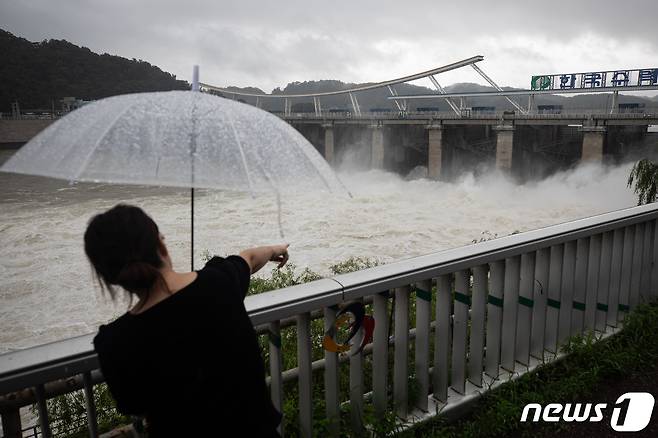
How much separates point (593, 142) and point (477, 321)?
26598mm

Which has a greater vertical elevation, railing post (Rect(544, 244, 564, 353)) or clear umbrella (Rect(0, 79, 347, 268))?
clear umbrella (Rect(0, 79, 347, 268))

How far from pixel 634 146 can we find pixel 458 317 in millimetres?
28590

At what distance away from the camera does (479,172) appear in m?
32.8

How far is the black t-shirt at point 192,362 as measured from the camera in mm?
1174

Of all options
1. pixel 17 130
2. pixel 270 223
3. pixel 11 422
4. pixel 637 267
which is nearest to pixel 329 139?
pixel 270 223

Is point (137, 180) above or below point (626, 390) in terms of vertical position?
above

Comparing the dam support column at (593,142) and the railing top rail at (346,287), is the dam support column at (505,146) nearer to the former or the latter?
the dam support column at (593,142)

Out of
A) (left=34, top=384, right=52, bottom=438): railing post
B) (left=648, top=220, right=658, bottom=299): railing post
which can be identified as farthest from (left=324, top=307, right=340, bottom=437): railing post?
(left=648, top=220, right=658, bottom=299): railing post

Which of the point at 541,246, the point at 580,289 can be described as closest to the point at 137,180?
the point at 541,246

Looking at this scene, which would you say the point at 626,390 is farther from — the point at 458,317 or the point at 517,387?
the point at 458,317

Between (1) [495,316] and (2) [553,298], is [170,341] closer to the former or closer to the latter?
(1) [495,316]

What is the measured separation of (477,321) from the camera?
97.7 inches

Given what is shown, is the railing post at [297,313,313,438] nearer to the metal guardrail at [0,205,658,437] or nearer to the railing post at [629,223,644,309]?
the metal guardrail at [0,205,658,437]

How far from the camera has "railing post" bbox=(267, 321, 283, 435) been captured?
178 centimetres
